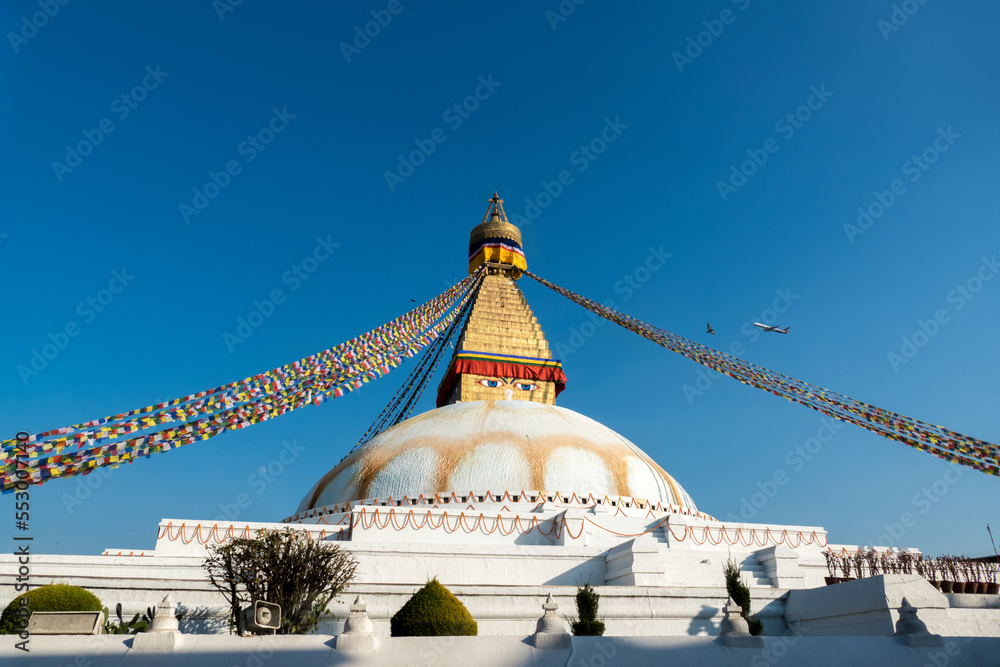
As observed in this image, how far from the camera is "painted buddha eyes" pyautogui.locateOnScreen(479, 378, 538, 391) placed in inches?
880

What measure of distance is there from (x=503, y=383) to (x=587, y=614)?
42.4 ft

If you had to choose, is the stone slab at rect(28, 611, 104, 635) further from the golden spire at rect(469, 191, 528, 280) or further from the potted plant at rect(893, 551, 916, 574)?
the golden spire at rect(469, 191, 528, 280)

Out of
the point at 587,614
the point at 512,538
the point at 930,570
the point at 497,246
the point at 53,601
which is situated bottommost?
the point at 587,614

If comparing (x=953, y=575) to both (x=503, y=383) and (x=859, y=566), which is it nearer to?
(x=859, y=566)

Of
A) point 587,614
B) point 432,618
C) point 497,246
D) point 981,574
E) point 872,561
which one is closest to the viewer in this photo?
point 432,618

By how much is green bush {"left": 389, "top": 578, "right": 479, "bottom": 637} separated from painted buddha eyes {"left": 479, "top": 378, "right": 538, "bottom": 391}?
1397 centimetres

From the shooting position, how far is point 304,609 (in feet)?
28.6

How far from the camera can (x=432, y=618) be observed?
8.06 metres

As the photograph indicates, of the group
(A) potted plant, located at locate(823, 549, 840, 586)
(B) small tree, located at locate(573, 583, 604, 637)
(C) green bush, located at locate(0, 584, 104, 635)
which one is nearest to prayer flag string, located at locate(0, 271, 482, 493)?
(C) green bush, located at locate(0, 584, 104, 635)

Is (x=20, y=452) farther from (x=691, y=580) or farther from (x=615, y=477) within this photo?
(x=615, y=477)

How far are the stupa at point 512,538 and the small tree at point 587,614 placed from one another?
48 cm

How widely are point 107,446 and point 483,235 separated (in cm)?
2036

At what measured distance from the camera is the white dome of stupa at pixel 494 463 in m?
15.5

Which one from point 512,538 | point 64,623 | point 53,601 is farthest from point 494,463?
point 64,623
